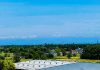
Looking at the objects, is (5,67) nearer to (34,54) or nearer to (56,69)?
(34,54)

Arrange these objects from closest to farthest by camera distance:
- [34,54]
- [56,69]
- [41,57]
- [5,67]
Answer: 1. [56,69]
2. [5,67]
3. [41,57]
4. [34,54]

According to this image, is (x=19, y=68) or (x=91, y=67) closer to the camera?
(x=91, y=67)

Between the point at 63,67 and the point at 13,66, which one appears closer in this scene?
the point at 63,67

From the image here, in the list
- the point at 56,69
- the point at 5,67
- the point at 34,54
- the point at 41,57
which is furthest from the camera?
the point at 34,54

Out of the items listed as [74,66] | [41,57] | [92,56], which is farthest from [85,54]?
[74,66]

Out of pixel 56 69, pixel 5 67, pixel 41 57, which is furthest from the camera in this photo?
pixel 41 57

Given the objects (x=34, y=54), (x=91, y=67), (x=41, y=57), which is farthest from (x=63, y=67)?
(x=34, y=54)

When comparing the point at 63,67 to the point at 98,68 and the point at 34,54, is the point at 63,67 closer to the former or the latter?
the point at 98,68

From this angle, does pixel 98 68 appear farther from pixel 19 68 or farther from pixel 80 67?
pixel 19 68
